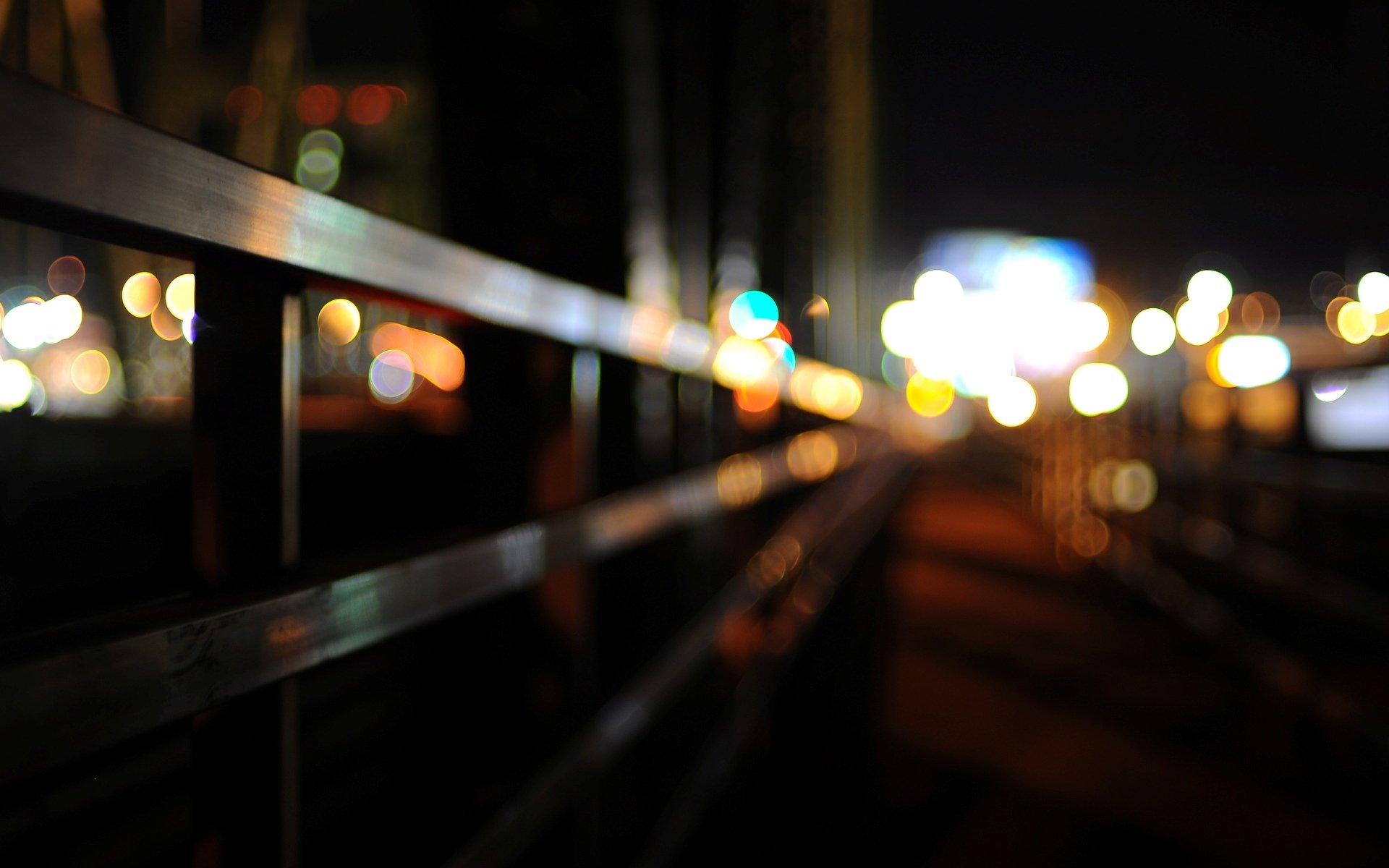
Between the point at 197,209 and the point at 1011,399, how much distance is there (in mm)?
42117

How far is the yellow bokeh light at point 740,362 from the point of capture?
89.1 inches

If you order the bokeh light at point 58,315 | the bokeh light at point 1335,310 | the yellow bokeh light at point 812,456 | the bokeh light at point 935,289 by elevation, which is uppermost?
the bokeh light at point 935,289

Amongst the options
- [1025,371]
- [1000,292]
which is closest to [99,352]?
[1025,371]

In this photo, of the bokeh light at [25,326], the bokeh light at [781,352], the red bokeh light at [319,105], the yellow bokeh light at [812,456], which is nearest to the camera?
the bokeh light at [25,326]

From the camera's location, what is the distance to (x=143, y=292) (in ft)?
8.82

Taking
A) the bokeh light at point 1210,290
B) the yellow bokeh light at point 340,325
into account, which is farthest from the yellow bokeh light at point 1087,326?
the yellow bokeh light at point 340,325

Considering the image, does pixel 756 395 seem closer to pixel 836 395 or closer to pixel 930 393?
pixel 836 395

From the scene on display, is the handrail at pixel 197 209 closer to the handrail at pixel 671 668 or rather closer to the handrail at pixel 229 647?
the handrail at pixel 229 647

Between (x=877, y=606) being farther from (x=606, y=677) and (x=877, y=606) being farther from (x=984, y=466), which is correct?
(x=984, y=466)

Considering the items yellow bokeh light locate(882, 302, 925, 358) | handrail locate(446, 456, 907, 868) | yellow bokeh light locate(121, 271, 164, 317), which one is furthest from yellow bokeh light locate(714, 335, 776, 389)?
yellow bokeh light locate(882, 302, 925, 358)

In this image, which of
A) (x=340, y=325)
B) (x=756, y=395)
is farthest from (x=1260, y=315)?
(x=340, y=325)

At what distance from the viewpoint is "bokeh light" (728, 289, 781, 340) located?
3457mm

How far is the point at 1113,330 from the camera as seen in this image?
14430 mm

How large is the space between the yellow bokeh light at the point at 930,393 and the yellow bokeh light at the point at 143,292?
2846 cm
